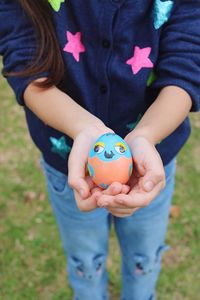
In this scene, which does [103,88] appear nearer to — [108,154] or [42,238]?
[108,154]

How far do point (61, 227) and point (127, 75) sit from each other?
0.57 meters

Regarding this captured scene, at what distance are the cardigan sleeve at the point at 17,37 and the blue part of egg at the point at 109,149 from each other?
0.24 meters

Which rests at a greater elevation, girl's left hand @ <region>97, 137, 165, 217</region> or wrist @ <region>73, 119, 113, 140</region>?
wrist @ <region>73, 119, 113, 140</region>

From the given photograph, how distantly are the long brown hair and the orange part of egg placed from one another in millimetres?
248

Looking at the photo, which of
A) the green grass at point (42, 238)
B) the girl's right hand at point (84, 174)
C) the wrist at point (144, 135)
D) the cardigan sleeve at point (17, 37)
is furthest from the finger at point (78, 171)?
the green grass at point (42, 238)

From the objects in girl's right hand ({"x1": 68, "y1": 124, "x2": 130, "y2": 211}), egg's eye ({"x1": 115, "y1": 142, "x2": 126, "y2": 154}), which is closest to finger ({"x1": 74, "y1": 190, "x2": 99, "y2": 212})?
girl's right hand ({"x1": 68, "y1": 124, "x2": 130, "y2": 211})

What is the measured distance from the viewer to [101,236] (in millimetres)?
1479

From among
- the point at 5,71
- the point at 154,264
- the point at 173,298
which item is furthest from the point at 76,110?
the point at 173,298

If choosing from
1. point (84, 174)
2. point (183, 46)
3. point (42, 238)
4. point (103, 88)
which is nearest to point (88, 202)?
point (84, 174)

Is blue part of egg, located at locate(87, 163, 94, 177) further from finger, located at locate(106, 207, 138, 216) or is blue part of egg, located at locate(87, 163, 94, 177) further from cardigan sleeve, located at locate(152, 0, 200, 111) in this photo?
cardigan sleeve, located at locate(152, 0, 200, 111)

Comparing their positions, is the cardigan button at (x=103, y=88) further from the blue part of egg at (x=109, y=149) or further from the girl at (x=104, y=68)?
the blue part of egg at (x=109, y=149)

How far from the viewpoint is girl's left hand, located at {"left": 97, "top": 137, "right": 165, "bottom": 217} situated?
Result: 96 centimetres

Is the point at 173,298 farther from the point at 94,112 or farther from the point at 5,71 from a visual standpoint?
the point at 5,71

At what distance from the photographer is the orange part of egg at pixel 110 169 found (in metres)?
1.02
